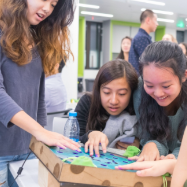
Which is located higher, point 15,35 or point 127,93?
point 15,35

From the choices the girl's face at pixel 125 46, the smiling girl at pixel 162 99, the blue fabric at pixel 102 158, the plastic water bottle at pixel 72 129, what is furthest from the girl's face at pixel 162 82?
the girl's face at pixel 125 46

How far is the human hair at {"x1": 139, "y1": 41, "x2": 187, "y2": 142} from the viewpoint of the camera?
105cm

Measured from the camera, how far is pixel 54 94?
217cm

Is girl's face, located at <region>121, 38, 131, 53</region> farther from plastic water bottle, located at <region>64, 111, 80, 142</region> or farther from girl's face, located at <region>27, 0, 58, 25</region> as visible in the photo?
girl's face, located at <region>27, 0, 58, 25</region>

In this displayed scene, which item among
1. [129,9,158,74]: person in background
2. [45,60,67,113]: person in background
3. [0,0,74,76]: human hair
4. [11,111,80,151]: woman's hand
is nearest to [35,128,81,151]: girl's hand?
[11,111,80,151]: woman's hand

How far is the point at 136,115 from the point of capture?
1233mm

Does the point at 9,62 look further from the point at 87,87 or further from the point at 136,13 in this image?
the point at 136,13

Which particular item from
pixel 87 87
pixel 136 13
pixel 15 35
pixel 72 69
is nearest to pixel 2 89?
pixel 15 35

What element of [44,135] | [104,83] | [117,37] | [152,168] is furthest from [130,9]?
[152,168]

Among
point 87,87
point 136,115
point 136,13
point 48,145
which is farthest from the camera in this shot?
point 136,13

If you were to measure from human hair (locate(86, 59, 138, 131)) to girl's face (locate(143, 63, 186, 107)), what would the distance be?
0.22 meters

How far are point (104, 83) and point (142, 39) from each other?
6.96 feet

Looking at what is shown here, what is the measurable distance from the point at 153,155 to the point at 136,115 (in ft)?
1.10

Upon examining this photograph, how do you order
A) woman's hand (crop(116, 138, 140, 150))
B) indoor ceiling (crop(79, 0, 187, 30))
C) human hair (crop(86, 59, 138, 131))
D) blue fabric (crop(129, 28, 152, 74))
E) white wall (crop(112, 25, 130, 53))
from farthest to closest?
white wall (crop(112, 25, 130, 53)) → indoor ceiling (crop(79, 0, 187, 30)) → blue fabric (crop(129, 28, 152, 74)) → human hair (crop(86, 59, 138, 131)) → woman's hand (crop(116, 138, 140, 150))
